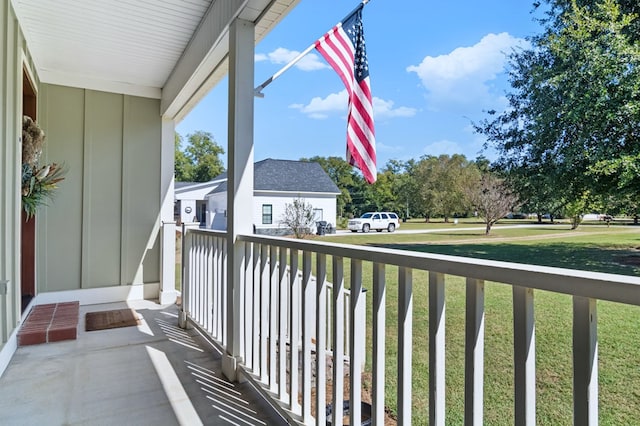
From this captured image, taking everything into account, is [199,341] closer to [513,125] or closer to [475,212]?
[475,212]

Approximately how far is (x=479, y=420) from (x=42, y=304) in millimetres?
4728

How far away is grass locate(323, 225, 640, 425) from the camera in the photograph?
61.9 inches

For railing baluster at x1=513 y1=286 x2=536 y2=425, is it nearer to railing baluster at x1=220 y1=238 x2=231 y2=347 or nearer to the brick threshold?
railing baluster at x1=220 y1=238 x2=231 y2=347

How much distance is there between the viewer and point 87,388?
2.23 m

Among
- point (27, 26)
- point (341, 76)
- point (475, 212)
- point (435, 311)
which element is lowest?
point (435, 311)

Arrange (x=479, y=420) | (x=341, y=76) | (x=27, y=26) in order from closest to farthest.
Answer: (x=479, y=420) → (x=341, y=76) → (x=27, y=26)

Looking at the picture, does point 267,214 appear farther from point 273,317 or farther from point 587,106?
point 587,106

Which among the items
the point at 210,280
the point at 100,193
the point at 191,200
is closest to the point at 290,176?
the point at 210,280

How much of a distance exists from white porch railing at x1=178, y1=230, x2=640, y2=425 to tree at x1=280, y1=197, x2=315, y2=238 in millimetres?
762

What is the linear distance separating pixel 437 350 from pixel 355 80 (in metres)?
1.51

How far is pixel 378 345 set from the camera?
124cm

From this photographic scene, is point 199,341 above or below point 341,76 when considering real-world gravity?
below

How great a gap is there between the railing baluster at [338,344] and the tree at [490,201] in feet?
5.57

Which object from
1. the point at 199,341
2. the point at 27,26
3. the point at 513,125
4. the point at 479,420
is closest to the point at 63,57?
the point at 27,26
